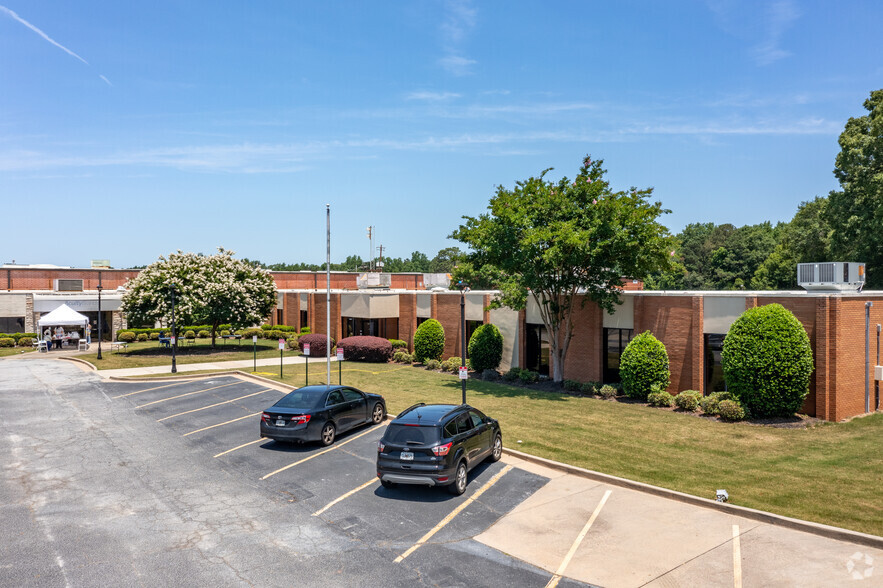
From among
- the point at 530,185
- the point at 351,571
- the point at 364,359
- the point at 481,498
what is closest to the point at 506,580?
the point at 351,571

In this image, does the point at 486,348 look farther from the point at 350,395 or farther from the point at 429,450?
the point at 429,450

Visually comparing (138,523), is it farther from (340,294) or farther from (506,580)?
(340,294)

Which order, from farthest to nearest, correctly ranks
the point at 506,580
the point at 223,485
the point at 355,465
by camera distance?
the point at 355,465, the point at 223,485, the point at 506,580

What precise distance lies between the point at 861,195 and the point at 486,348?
30216 mm

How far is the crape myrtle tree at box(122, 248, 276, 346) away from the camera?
41.0m

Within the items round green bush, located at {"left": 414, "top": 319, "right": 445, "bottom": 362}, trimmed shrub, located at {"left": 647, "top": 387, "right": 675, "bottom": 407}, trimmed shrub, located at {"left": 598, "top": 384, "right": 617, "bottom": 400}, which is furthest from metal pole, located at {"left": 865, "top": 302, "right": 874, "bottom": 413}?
round green bush, located at {"left": 414, "top": 319, "right": 445, "bottom": 362}

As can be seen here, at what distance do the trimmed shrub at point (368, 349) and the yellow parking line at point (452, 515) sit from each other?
23355 millimetres

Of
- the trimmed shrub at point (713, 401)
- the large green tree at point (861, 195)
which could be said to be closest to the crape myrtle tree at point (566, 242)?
the trimmed shrub at point (713, 401)

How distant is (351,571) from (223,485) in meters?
5.86

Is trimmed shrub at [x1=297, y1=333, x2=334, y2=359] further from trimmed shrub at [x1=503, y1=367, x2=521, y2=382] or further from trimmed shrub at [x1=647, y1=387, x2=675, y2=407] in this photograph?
trimmed shrub at [x1=647, y1=387, x2=675, y2=407]

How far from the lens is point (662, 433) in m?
19.0

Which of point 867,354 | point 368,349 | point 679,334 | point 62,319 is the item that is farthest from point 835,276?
point 62,319

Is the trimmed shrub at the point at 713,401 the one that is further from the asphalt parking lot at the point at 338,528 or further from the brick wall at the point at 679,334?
the asphalt parking lot at the point at 338,528

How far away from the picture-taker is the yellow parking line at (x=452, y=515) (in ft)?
34.0
